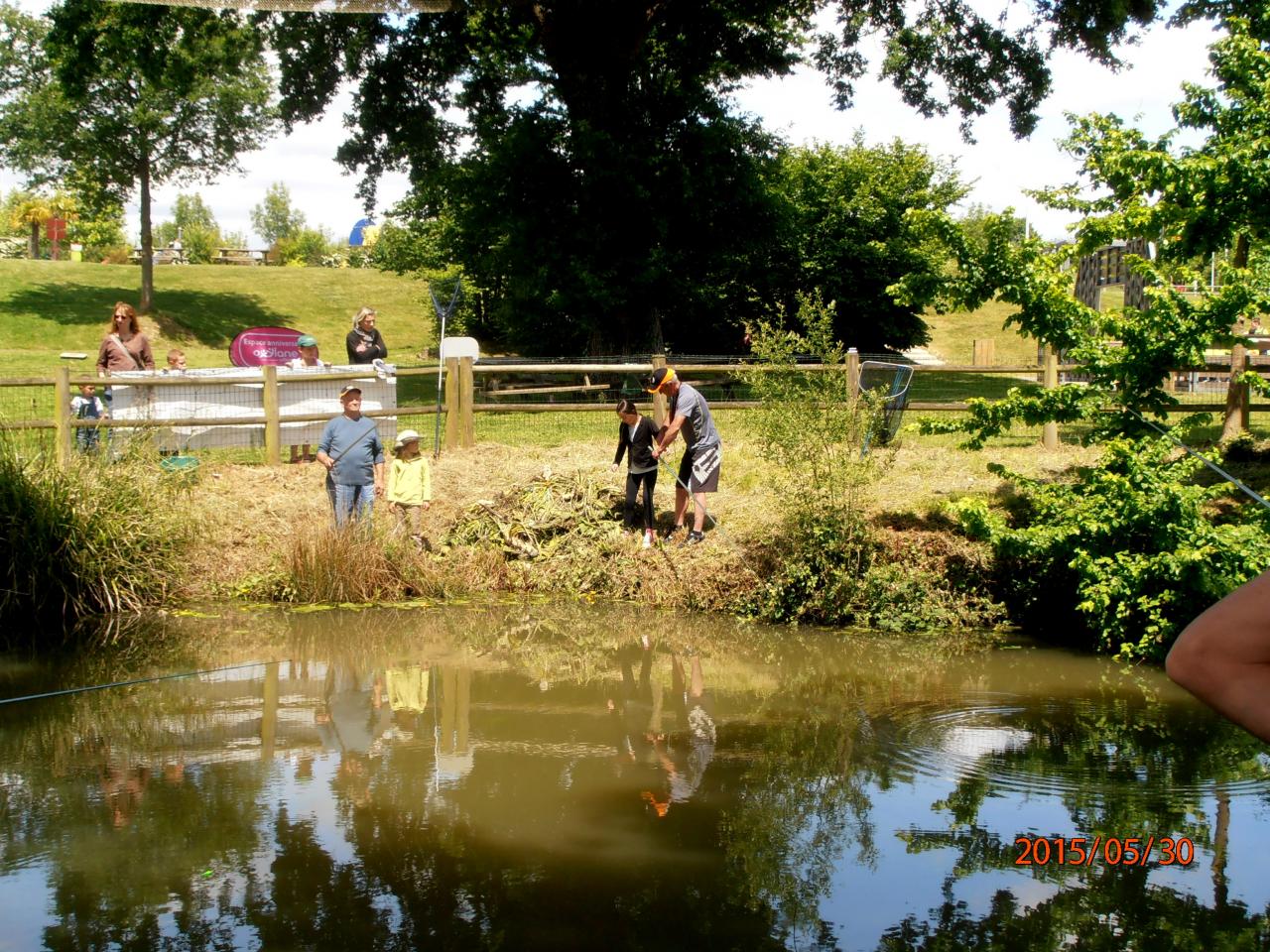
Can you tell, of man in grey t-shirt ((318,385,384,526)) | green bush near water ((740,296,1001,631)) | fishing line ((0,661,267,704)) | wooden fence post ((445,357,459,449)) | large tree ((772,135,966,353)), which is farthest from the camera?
large tree ((772,135,966,353))

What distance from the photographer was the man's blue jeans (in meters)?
12.0

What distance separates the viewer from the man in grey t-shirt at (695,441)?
12.2m

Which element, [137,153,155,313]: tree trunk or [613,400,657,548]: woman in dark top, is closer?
[613,400,657,548]: woman in dark top

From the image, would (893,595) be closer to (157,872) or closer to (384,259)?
(157,872)

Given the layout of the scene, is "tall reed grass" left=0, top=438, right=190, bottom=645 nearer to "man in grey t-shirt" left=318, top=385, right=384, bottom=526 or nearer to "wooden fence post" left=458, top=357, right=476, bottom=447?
"man in grey t-shirt" left=318, top=385, right=384, bottom=526

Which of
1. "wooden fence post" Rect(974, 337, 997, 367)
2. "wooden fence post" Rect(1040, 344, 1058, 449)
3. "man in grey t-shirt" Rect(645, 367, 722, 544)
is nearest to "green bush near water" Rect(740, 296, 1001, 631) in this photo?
"man in grey t-shirt" Rect(645, 367, 722, 544)

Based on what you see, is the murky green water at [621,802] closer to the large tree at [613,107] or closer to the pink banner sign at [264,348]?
the pink banner sign at [264,348]

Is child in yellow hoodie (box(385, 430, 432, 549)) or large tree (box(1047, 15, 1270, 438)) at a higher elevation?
large tree (box(1047, 15, 1270, 438))

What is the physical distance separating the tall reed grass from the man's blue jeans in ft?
4.87

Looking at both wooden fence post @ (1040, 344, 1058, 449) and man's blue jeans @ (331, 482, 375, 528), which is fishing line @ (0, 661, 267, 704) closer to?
man's blue jeans @ (331, 482, 375, 528)

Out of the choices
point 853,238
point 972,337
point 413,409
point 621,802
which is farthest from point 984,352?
point 621,802

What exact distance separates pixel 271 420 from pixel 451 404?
2.23 m

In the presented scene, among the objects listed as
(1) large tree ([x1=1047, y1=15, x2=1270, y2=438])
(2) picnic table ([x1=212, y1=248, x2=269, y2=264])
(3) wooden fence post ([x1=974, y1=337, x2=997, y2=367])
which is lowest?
(3) wooden fence post ([x1=974, y1=337, x2=997, y2=367])

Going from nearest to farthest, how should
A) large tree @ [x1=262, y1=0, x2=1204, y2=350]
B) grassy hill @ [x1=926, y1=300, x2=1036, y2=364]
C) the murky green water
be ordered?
the murky green water → large tree @ [x1=262, y1=0, x2=1204, y2=350] → grassy hill @ [x1=926, y1=300, x2=1036, y2=364]
